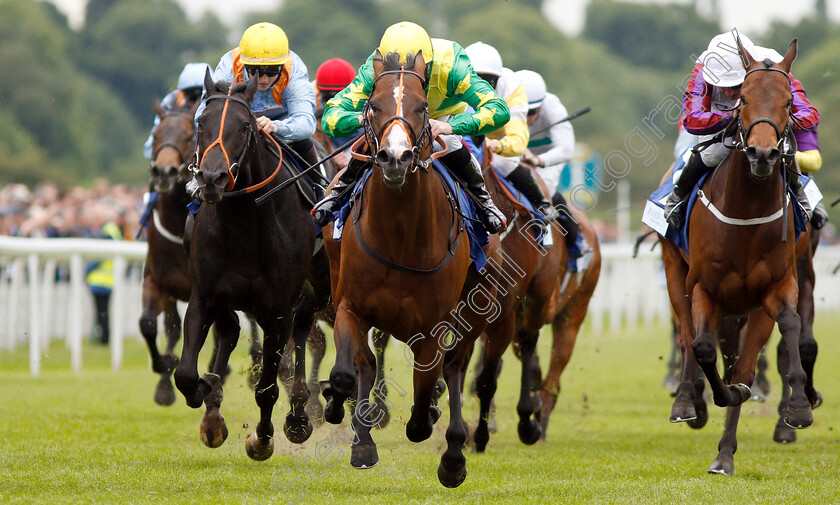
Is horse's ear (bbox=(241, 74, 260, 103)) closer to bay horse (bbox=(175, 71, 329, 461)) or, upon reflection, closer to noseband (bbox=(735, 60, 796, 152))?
bay horse (bbox=(175, 71, 329, 461))

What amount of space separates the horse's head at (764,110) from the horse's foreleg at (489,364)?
1773 millimetres

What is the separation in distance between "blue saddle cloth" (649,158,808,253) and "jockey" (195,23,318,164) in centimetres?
221

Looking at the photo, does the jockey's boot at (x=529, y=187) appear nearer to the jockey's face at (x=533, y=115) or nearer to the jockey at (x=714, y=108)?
the jockey at (x=714, y=108)

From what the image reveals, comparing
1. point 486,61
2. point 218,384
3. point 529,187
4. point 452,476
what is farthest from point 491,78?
point 452,476

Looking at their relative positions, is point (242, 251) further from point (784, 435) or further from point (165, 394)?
point (784, 435)

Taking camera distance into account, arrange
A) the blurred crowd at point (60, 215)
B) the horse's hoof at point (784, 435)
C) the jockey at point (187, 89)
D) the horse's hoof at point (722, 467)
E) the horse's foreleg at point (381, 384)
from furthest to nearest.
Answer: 1. the blurred crowd at point (60, 215)
2. the jockey at point (187, 89)
3. the horse's hoof at point (784, 435)
4. the horse's foreleg at point (381, 384)
5. the horse's hoof at point (722, 467)

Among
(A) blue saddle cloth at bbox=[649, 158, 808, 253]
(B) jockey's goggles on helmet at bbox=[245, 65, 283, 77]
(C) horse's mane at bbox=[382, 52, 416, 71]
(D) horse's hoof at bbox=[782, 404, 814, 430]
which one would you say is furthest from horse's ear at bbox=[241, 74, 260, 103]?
(D) horse's hoof at bbox=[782, 404, 814, 430]

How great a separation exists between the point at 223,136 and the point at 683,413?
296 centimetres

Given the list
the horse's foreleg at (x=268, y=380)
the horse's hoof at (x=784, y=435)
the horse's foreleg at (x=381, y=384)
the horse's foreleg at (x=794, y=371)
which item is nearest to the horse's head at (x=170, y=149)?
the horse's foreleg at (x=381, y=384)

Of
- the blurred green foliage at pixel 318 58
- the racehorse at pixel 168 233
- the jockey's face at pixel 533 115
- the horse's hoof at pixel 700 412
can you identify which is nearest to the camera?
the horse's hoof at pixel 700 412

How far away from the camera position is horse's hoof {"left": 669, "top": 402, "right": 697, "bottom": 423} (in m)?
6.71

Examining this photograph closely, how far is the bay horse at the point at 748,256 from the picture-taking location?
6.17 meters

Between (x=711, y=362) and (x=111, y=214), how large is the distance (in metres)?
10.2

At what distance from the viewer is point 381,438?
26.9ft
